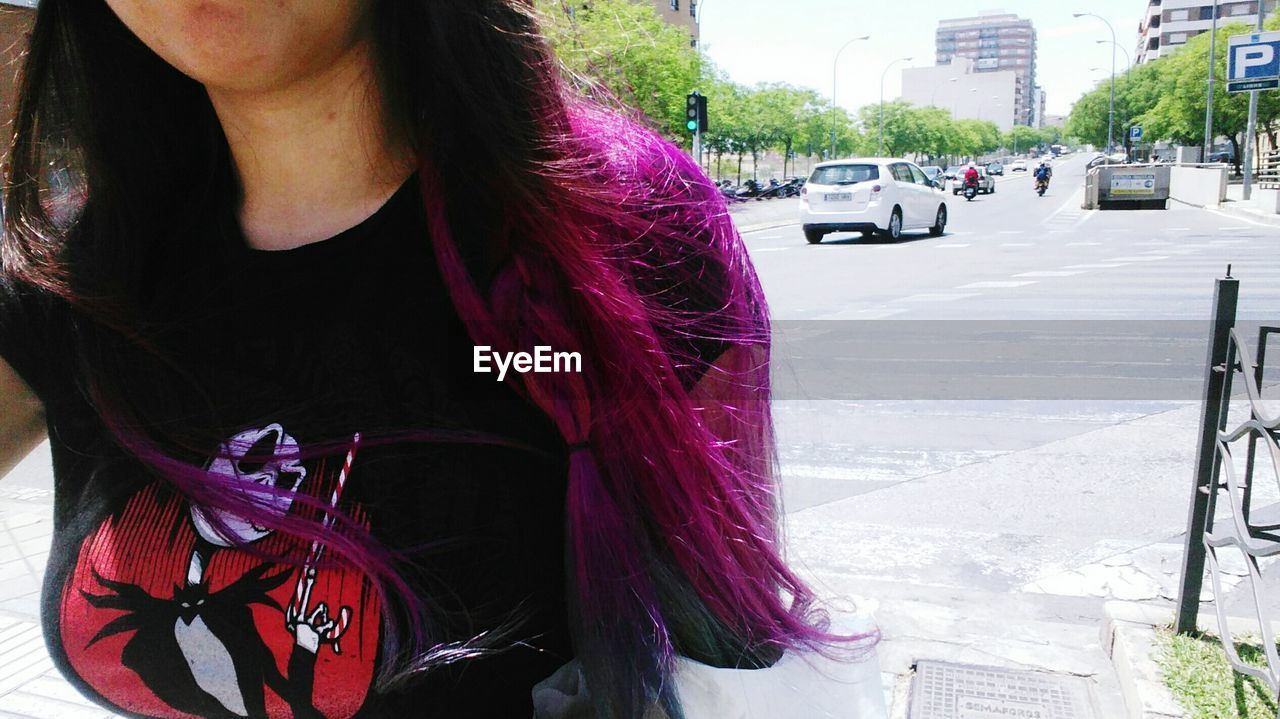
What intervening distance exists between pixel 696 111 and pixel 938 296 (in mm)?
5656

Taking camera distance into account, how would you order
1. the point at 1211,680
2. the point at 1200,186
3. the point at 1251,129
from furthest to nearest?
1. the point at 1200,186
2. the point at 1251,129
3. the point at 1211,680

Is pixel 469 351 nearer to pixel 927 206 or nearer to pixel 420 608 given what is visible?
pixel 420 608

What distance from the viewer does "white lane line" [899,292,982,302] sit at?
1048 centimetres

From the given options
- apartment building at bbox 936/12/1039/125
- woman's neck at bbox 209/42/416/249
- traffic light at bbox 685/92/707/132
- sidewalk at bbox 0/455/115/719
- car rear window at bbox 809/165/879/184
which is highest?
apartment building at bbox 936/12/1039/125

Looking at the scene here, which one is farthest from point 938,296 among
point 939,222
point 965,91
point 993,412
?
point 965,91

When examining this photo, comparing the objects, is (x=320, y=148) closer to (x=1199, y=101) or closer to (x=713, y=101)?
(x=713, y=101)

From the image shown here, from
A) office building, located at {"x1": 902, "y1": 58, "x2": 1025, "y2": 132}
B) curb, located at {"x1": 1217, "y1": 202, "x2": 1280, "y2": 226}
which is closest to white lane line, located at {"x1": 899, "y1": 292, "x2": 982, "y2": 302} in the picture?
curb, located at {"x1": 1217, "y1": 202, "x2": 1280, "y2": 226}

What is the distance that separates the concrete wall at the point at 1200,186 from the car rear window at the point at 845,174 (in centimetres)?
1542

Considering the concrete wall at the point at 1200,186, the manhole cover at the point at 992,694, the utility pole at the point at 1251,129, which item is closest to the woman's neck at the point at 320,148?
the manhole cover at the point at 992,694

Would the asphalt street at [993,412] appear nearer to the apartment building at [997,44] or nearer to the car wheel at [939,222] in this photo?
the car wheel at [939,222]

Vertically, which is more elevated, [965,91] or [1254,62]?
[965,91]

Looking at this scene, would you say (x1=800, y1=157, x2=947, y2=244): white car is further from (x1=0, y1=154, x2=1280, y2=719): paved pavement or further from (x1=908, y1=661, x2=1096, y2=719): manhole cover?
(x1=908, y1=661, x2=1096, y2=719): manhole cover

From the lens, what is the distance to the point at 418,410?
2.79ft

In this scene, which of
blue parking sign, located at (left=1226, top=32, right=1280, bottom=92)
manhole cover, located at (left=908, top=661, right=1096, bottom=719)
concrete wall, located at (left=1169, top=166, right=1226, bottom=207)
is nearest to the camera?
manhole cover, located at (left=908, top=661, right=1096, bottom=719)
